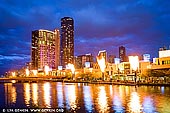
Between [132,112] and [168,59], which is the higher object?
[168,59]

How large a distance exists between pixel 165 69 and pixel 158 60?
7591 mm

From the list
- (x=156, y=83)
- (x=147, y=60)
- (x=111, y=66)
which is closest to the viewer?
(x=156, y=83)

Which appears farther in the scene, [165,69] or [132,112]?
[165,69]

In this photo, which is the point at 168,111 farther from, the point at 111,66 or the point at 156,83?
the point at 111,66

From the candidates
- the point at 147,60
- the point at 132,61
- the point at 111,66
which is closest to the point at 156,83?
the point at 132,61

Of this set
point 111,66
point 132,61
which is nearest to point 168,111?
point 132,61

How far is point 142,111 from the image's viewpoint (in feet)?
108

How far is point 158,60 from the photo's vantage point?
12238 cm

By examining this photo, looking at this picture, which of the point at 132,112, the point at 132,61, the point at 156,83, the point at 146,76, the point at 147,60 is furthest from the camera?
the point at 147,60

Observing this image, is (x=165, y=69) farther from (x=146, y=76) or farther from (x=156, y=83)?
(x=156, y=83)

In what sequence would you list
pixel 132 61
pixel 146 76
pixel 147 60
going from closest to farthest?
pixel 132 61 < pixel 146 76 < pixel 147 60

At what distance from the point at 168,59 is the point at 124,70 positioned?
1710 inches

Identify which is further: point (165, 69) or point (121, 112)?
point (165, 69)

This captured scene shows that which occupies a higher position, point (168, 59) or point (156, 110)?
point (168, 59)
